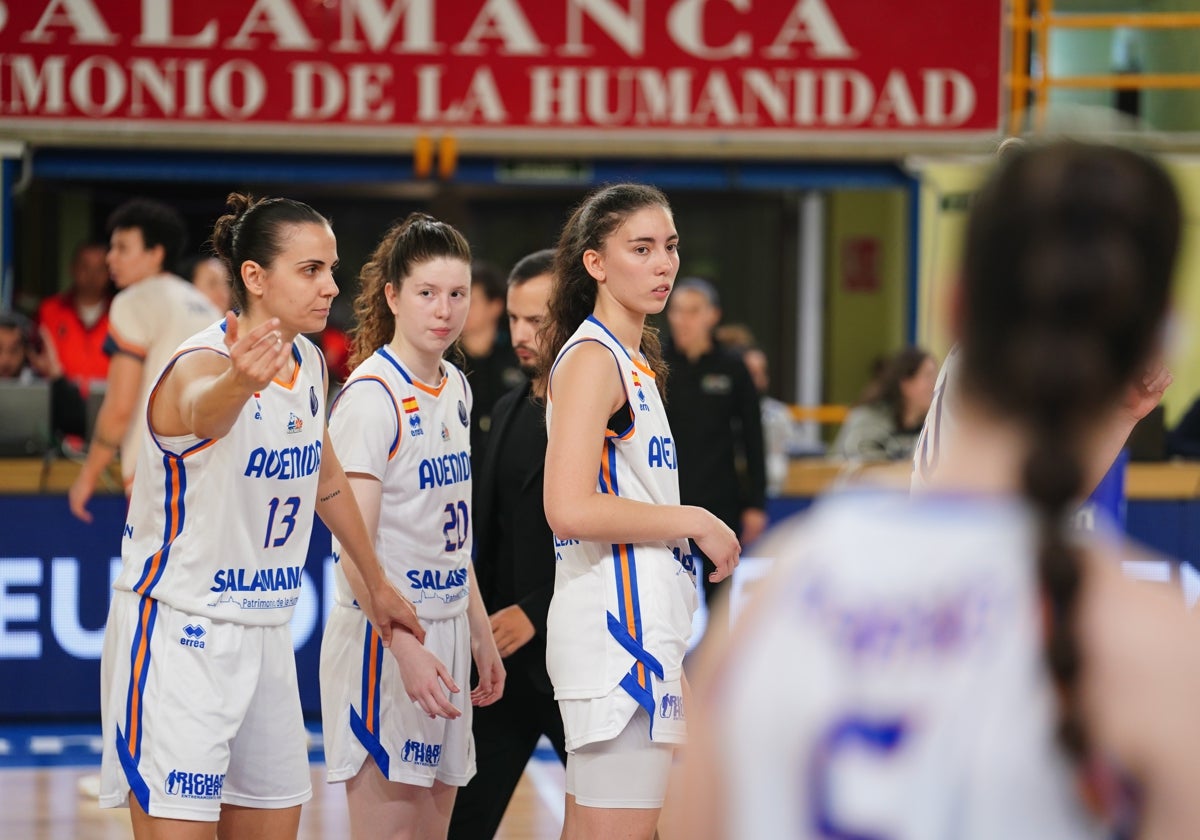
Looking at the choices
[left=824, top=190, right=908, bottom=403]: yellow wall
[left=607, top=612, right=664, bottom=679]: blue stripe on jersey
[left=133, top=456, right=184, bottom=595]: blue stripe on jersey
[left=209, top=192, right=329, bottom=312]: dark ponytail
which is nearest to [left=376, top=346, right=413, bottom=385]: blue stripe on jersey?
[left=209, top=192, right=329, bottom=312]: dark ponytail

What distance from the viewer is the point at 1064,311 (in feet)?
4.06

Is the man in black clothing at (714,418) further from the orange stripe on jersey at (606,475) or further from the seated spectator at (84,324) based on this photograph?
the seated spectator at (84,324)

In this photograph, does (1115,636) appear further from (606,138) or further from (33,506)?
(606,138)

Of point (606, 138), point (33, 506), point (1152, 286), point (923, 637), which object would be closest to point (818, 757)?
point (923, 637)

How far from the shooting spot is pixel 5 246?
10.2m

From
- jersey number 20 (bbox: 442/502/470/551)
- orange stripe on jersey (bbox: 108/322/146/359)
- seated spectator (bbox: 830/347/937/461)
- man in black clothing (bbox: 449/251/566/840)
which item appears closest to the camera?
jersey number 20 (bbox: 442/502/470/551)

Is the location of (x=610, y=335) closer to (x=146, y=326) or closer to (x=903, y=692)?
(x=903, y=692)

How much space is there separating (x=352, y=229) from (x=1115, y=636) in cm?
1323

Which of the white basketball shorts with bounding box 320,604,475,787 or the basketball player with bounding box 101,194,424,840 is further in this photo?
the white basketball shorts with bounding box 320,604,475,787

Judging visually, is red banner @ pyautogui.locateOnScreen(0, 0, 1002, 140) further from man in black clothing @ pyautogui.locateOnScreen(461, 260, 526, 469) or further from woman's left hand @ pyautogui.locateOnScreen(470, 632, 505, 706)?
woman's left hand @ pyautogui.locateOnScreen(470, 632, 505, 706)

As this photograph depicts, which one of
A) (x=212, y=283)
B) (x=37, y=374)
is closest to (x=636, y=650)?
(x=212, y=283)

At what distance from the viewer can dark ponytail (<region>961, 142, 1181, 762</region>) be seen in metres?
1.24

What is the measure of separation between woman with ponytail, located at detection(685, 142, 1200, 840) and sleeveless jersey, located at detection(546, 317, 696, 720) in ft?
5.78

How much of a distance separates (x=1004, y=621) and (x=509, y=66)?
934 cm
